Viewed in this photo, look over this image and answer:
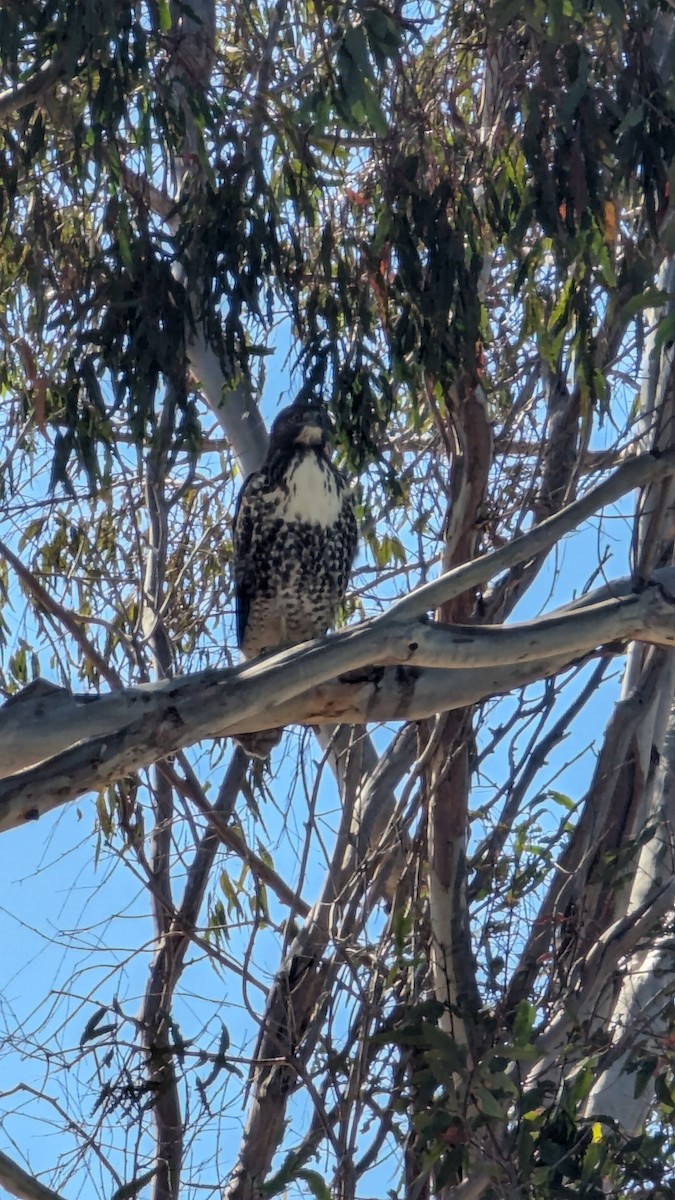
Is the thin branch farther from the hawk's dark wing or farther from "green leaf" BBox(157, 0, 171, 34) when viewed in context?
"green leaf" BBox(157, 0, 171, 34)

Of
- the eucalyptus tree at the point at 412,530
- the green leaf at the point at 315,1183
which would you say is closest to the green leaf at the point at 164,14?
the eucalyptus tree at the point at 412,530

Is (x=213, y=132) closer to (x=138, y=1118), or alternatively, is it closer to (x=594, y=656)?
(x=594, y=656)

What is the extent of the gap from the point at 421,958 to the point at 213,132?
2086 millimetres

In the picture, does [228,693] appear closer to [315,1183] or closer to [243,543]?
[315,1183]

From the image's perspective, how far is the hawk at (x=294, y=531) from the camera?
15.7 feet

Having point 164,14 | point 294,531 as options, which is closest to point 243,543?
point 294,531

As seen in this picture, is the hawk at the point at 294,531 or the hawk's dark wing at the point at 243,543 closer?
the hawk at the point at 294,531

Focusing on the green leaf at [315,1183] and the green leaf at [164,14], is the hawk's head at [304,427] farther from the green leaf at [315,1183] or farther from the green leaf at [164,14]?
the green leaf at [315,1183]

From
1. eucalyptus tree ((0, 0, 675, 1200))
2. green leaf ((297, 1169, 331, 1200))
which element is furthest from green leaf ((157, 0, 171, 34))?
green leaf ((297, 1169, 331, 1200))

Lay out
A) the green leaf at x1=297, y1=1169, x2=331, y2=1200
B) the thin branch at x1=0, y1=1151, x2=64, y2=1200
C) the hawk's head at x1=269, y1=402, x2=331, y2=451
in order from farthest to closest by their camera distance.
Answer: the hawk's head at x1=269, y1=402, x2=331, y2=451, the thin branch at x1=0, y1=1151, x2=64, y2=1200, the green leaf at x1=297, y1=1169, x2=331, y2=1200

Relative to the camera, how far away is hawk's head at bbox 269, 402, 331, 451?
4.71 meters

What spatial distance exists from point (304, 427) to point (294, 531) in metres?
0.32

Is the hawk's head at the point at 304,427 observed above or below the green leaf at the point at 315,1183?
above

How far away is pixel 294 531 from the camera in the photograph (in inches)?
192
